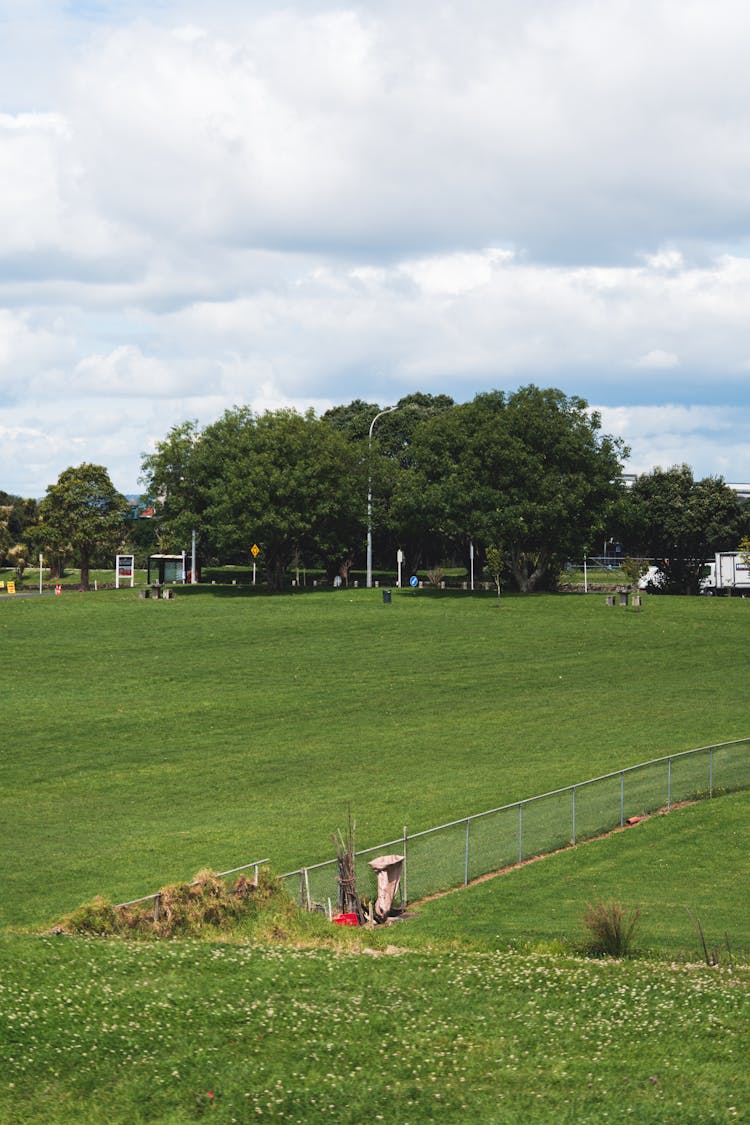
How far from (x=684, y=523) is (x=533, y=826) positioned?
70.6 m

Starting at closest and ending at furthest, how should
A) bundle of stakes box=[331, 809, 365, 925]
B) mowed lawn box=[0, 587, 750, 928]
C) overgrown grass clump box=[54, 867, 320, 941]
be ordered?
overgrown grass clump box=[54, 867, 320, 941] → bundle of stakes box=[331, 809, 365, 925] → mowed lawn box=[0, 587, 750, 928]

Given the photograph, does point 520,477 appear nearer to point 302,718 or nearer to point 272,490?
point 272,490

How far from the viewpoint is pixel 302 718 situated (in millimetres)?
45438

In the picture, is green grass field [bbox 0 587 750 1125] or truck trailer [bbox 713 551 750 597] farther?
truck trailer [bbox 713 551 750 597]

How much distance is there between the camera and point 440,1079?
1128 cm

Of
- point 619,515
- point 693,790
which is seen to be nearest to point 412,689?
point 693,790

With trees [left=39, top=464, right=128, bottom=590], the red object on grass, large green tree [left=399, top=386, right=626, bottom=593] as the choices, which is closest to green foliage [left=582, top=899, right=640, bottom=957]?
the red object on grass

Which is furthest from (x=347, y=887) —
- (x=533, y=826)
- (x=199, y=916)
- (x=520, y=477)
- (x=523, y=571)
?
(x=523, y=571)

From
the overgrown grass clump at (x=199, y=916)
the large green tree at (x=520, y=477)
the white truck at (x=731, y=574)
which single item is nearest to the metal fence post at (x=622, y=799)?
the overgrown grass clump at (x=199, y=916)

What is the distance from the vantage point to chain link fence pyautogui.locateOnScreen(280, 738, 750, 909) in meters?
24.0

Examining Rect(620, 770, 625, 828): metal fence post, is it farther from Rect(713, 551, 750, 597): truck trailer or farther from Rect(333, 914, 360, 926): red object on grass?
Rect(713, 551, 750, 597): truck trailer

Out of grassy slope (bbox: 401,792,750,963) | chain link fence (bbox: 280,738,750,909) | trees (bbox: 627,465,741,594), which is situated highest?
trees (bbox: 627,465,741,594)

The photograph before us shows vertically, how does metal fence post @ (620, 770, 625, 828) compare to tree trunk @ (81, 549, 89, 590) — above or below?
below

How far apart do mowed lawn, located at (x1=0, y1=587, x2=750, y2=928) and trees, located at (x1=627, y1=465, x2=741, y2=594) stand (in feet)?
66.9
